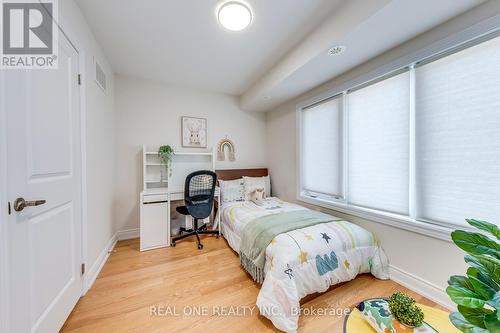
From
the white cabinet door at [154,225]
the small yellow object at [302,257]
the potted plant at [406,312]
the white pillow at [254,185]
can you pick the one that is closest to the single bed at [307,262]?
the small yellow object at [302,257]

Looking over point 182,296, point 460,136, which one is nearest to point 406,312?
point 460,136

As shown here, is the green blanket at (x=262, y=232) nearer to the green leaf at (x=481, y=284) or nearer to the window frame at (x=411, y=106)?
the window frame at (x=411, y=106)

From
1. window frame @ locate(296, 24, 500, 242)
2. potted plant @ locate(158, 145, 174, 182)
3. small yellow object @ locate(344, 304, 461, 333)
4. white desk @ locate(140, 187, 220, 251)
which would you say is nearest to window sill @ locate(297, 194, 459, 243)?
window frame @ locate(296, 24, 500, 242)

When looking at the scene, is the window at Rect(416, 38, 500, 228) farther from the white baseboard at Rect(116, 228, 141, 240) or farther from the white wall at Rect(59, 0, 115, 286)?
the white baseboard at Rect(116, 228, 141, 240)

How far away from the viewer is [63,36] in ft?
4.48

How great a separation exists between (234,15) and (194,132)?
6.68ft

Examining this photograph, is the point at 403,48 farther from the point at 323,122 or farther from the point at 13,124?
the point at 13,124

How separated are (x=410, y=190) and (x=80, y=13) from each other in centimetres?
346

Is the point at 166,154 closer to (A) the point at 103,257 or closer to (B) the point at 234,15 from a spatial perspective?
(A) the point at 103,257

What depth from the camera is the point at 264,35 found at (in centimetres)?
195

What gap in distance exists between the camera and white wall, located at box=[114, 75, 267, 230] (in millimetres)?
2869

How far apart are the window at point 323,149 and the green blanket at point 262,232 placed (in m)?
0.65

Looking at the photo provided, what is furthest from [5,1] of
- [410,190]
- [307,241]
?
[410,190]

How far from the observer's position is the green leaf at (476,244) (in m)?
0.66
